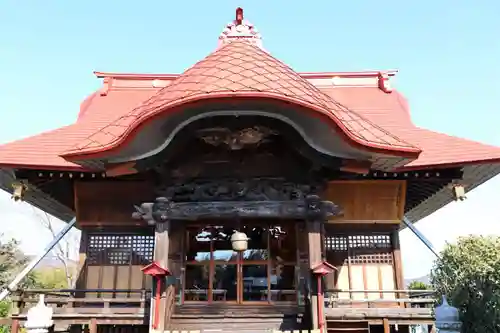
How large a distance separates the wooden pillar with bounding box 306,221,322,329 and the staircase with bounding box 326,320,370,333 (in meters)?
0.86

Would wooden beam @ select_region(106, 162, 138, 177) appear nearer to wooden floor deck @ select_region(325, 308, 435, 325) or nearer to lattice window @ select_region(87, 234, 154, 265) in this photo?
lattice window @ select_region(87, 234, 154, 265)

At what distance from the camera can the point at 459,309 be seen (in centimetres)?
685

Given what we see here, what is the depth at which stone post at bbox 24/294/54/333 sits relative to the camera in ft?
24.6

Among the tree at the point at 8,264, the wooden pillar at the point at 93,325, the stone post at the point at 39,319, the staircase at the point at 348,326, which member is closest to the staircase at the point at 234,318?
the staircase at the point at 348,326

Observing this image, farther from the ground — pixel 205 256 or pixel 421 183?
pixel 421 183

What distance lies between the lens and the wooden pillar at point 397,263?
30.0ft

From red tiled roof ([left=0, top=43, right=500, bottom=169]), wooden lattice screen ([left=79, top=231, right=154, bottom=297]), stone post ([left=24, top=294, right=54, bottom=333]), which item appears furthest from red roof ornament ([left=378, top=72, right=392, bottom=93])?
stone post ([left=24, top=294, right=54, bottom=333])

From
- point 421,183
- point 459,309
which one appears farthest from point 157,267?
point 421,183

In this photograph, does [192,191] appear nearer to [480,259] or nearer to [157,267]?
[157,267]

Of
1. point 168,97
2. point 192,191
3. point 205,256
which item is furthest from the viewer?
point 205,256

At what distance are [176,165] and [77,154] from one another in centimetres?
173

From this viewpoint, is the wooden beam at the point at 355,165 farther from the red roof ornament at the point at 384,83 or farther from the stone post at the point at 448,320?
the red roof ornament at the point at 384,83

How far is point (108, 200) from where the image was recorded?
9508 millimetres

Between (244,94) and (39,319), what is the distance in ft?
16.6
